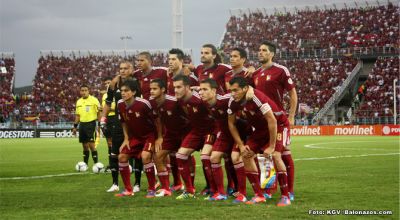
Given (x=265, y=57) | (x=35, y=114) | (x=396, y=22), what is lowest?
(x=35, y=114)

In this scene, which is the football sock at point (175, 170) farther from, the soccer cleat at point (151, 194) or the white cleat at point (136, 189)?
the soccer cleat at point (151, 194)

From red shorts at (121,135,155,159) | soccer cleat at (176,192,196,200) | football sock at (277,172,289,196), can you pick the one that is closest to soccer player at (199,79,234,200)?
soccer cleat at (176,192,196,200)

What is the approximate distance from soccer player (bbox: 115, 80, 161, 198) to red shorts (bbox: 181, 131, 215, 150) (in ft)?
1.68

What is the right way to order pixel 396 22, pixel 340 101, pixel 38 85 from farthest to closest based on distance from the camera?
1. pixel 38 85
2. pixel 396 22
3. pixel 340 101

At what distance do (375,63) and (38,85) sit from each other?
3562 centimetres

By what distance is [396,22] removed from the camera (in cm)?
6144

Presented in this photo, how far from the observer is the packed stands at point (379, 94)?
47.9m

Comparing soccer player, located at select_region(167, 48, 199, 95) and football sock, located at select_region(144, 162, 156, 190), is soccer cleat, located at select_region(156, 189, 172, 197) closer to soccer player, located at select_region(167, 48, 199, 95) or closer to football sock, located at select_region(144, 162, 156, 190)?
football sock, located at select_region(144, 162, 156, 190)

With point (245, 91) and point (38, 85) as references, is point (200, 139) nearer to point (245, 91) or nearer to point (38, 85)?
point (245, 91)

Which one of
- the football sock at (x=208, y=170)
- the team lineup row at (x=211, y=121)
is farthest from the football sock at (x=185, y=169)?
the football sock at (x=208, y=170)

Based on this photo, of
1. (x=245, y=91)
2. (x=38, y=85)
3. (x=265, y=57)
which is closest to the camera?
(x=245, y=91)

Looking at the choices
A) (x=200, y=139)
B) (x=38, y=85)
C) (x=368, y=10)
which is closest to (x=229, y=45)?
(x=368, y=10)

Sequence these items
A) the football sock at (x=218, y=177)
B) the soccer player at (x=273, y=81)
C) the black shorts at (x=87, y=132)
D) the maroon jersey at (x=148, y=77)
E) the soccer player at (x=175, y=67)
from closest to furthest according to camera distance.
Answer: the football sock at (x=218, y=177) → the soccer player at (x=273, y=81) → the soccer player at (x=175, y=67) → the maroon jersey at (x=148, y=77) → the black shorts at (x=87, y=132)

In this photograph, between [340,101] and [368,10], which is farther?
[368,10]
